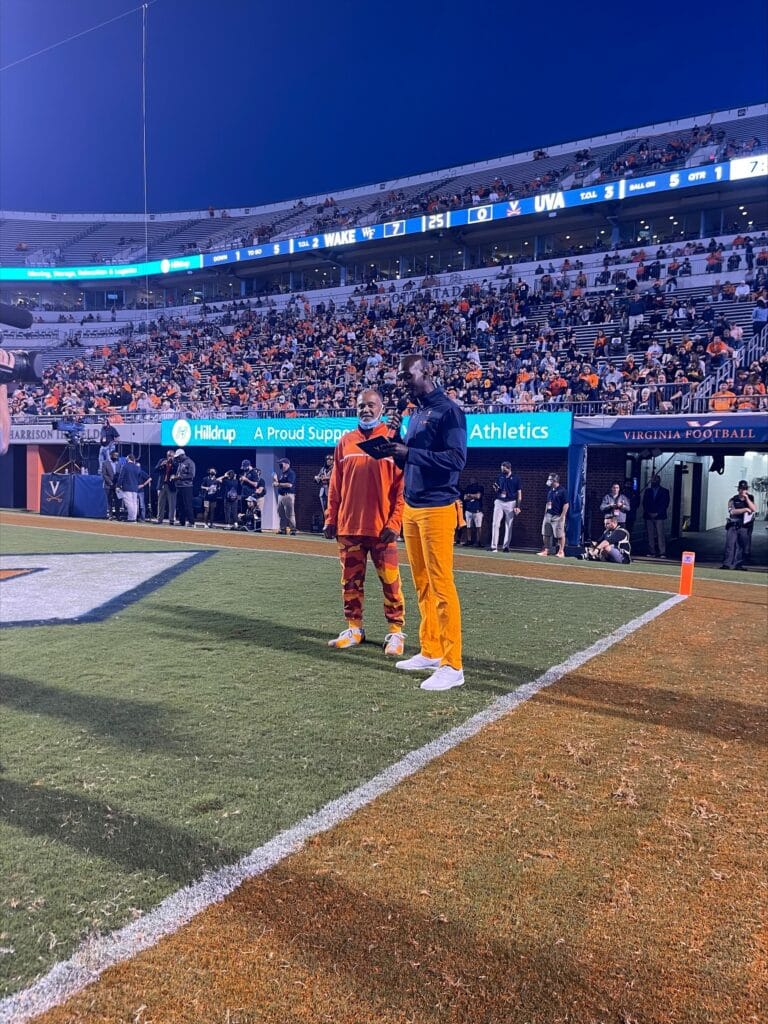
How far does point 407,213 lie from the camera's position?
36.2 metres

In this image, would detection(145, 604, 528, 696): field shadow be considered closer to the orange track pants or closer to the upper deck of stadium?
the orange track pants

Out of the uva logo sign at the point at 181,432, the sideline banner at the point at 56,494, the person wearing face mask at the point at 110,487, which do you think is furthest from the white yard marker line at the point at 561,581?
the sideline banner at the point at 56,494

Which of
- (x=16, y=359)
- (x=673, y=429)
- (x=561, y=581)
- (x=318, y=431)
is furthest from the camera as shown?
(x=318, y=431)

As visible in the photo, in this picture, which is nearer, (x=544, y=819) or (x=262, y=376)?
(x=544, y=819)

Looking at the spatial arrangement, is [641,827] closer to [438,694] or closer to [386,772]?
[386,772]

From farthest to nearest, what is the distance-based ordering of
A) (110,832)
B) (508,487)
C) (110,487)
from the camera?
(110,487), (508,487), (110,832)

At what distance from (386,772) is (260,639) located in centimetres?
309

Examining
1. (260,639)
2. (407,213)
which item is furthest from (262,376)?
(260,639)

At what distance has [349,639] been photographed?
6.21 metres

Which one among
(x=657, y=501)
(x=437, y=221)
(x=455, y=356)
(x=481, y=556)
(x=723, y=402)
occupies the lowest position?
(x=481, y=556)

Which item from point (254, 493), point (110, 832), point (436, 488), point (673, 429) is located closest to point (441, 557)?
point (436, 488)

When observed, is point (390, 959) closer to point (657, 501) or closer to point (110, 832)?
point (110, 832)

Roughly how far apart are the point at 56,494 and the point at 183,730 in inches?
840

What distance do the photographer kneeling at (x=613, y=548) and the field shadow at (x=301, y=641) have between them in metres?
8.69
